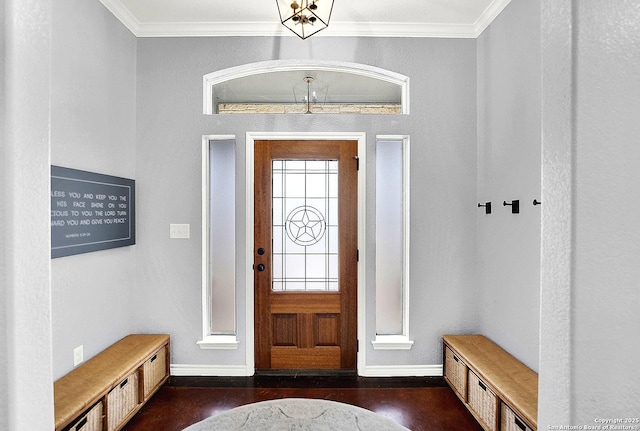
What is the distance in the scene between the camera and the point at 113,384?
7.36 ft

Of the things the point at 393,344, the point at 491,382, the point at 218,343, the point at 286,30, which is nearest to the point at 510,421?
the point at 491,382

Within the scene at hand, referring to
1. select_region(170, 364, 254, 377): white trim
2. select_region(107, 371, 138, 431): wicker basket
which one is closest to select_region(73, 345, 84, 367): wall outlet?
select_region(107, 371, 138, 431): wicker basket

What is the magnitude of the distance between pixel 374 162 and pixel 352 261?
904 millimetres

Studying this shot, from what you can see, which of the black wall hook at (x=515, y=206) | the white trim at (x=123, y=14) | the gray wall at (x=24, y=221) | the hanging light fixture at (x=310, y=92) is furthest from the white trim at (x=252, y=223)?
the gray wall at (x=24, y=221)

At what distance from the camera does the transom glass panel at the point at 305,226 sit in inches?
130

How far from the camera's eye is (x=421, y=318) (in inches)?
125

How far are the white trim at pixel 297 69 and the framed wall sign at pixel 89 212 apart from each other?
103 cm

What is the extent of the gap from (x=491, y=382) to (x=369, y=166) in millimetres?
1854

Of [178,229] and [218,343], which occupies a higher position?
[178,229]

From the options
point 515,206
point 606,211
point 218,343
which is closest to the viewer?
point 606,211

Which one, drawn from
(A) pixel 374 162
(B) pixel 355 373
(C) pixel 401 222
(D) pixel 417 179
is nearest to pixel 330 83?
(A) pixel 374 162

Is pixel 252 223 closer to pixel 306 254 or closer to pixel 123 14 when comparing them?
pixel 306 254

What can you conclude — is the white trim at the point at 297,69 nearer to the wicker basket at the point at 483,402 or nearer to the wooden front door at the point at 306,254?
the wooden front door at the point at 306,254

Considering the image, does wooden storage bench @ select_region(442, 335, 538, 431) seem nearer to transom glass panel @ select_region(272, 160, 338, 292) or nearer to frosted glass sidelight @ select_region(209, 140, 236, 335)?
transom glass panel @ select_region(272, 160, 338, 292)
